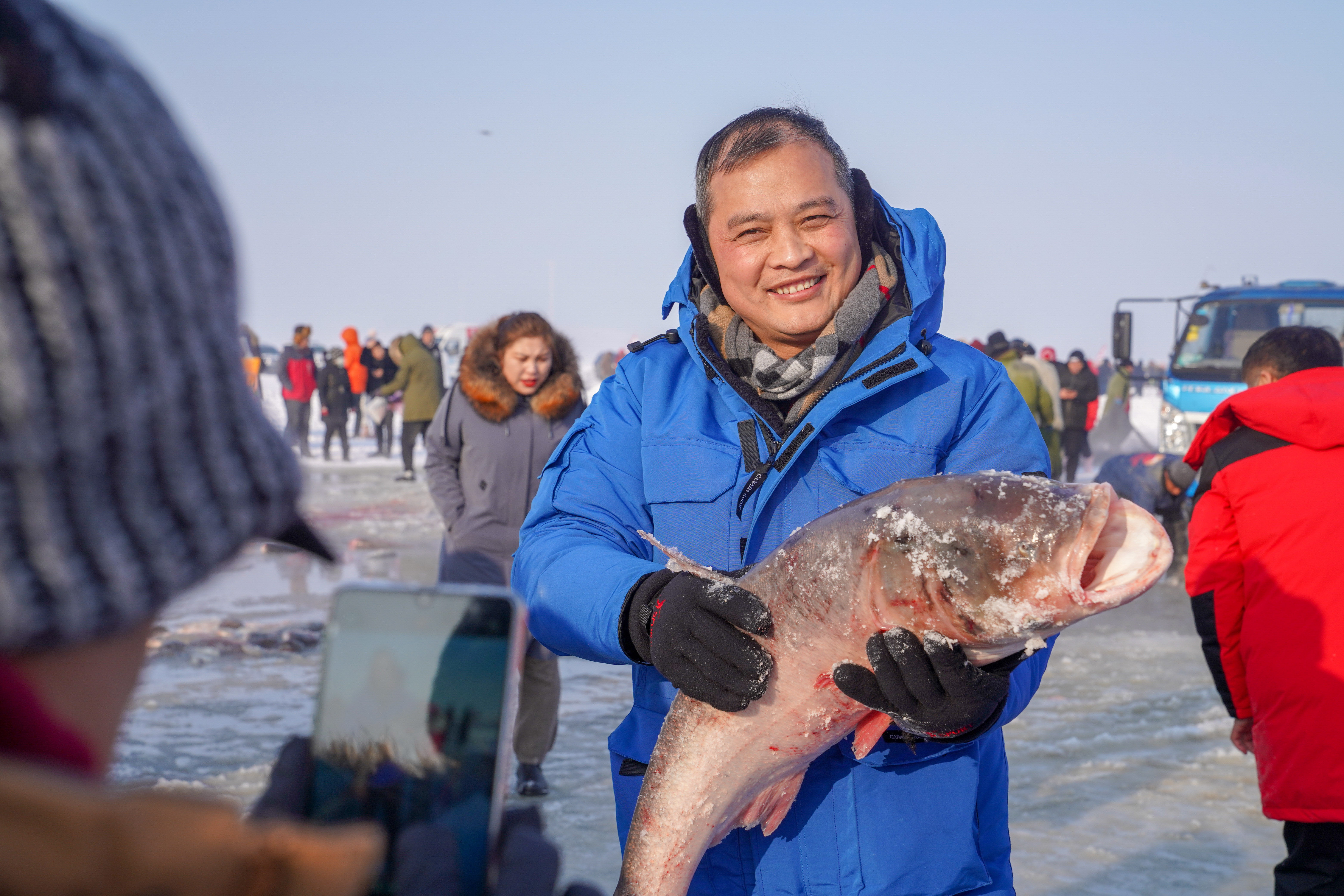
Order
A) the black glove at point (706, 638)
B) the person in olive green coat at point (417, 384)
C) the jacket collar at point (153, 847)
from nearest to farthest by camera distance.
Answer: the jacket collar at point (153, 847) < the black glove at point (706, 638) < the person in olive green coat at point (417, 384)

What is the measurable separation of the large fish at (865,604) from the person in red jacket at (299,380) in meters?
16.6

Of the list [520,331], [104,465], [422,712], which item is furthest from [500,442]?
[104,465]

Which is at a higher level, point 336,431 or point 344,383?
point 344,383

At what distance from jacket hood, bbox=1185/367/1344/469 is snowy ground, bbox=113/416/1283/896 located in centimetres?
190

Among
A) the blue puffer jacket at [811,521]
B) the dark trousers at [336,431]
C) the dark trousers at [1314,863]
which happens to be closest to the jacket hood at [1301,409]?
the dark trousers at [1314,863]

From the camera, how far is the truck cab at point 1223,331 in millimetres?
10289

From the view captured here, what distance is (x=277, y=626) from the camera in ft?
24.3

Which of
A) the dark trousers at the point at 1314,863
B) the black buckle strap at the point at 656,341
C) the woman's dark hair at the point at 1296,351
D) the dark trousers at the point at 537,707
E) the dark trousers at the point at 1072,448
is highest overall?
the black buckle strap at the point at 656,341

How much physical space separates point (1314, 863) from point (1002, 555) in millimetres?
2065

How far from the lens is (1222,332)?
35.9 feet

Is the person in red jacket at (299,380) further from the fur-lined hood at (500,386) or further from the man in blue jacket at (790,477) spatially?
the man in blue jacket at (790,477)

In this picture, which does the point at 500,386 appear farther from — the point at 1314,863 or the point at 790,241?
the point at 1314,863

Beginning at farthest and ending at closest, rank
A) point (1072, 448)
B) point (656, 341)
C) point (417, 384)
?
point (1072, 448) → point (417, 384) → point (656, 341)

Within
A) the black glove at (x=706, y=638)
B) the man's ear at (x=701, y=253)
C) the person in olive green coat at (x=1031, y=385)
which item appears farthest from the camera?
the person in olive green coat at (x=1031, y=385)
